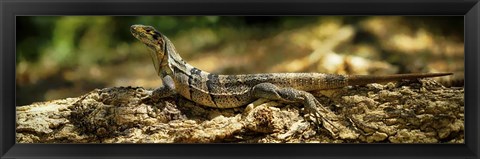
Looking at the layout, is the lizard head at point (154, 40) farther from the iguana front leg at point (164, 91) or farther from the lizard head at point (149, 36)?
the iguana front leg at point (164, 91)

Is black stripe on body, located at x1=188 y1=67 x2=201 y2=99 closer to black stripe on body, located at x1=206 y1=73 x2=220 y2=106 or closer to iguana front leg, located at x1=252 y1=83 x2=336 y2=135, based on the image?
black stripe on body, located at x1=206 y1=73 x2=220 y2=106

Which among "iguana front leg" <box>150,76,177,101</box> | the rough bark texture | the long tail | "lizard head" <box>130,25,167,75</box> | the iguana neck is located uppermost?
"lizard head" <box>130,25,167,75</box>

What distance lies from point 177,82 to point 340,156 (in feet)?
4.18

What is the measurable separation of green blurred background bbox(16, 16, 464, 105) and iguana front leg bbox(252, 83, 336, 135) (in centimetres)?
17

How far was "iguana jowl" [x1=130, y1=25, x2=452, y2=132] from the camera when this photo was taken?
424 cm

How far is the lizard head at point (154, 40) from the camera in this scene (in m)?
4.32

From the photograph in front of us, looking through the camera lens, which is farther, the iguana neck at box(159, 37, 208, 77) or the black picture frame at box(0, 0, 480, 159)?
the iguana neck at box(159, 37, 208, 77)

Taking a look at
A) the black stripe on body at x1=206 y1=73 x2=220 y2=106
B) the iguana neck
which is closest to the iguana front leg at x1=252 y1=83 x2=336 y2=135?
the black stripe on body at x1=206 y1=73 x2=220 y2=106

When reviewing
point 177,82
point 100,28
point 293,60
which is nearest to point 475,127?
point 293,60

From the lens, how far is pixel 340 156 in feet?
13.9

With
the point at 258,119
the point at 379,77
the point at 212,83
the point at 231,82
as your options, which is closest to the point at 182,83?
the point at 212,83
